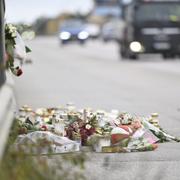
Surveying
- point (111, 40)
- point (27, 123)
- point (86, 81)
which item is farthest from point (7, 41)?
point (111, 40)

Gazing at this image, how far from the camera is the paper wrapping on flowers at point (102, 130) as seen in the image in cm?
830

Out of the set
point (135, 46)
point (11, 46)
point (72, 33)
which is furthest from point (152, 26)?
point (72, 33)

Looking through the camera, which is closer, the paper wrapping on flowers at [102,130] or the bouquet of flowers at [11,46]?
the paper wrapping on flowers at [102,130]

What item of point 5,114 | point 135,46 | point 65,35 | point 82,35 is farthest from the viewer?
point 82,35

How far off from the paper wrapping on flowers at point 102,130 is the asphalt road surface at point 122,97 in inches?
6.7

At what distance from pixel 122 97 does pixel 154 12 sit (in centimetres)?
1636

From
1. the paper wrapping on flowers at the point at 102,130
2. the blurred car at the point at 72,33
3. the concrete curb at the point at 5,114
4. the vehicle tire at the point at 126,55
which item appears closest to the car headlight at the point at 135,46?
the vehicle tire at the point at 126,55

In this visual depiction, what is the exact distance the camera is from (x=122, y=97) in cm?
1647

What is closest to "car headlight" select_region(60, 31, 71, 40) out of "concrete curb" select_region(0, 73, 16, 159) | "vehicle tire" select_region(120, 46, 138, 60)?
"vehicle tire" select_region(120, 46, 138, 60)

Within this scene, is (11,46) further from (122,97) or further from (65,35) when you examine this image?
(65,35)

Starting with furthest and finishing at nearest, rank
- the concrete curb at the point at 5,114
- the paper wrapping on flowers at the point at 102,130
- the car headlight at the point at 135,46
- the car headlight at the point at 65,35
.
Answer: the car headlight at the point at 65,35 < the car headlight at the point at 135,46 < the paper wrapping on flowers at the point at 102,130 < the concrete curb at the point at 5,114

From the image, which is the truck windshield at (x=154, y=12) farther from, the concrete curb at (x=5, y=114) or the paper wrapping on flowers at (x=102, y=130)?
the concrete curb at (x=5, y=114)

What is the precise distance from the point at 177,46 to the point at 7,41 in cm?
2516

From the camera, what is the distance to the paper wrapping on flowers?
830 centimetres
